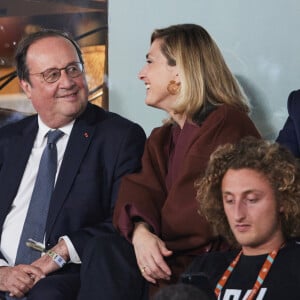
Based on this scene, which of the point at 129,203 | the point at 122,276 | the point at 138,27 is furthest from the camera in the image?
the point at 138,27

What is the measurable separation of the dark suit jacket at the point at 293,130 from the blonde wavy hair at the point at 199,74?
0.49 feet

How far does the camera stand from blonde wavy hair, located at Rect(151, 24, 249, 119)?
2.95 metres

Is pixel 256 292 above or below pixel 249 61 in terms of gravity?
below

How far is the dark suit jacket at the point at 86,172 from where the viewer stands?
123 inches

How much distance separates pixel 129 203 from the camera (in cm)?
290

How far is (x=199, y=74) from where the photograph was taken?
9.78ft

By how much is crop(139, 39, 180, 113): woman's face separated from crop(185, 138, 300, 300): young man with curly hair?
0.49 m

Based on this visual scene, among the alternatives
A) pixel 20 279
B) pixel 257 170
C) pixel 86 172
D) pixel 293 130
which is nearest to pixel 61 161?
Result: pixel 86 172

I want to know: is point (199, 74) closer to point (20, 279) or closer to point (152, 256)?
point (152, 256)

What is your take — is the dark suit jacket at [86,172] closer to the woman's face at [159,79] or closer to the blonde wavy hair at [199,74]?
the woman's face at [159,79]

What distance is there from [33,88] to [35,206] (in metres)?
0.46

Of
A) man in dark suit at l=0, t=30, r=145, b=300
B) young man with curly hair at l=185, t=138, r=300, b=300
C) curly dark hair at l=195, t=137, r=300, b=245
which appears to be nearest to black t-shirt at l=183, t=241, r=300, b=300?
young man with curly hair at l=185, t=138, r=300, b=300

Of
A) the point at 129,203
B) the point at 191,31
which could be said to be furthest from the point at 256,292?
the point at 191,31

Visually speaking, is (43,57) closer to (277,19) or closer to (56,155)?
(56,155)
